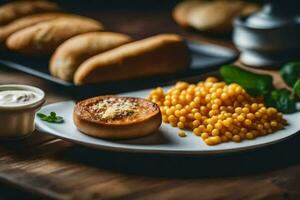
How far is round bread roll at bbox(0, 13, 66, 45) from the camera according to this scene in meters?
2.23

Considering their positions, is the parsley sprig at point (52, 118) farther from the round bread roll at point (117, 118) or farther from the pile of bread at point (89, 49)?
the pile of bread at point (89, 49)

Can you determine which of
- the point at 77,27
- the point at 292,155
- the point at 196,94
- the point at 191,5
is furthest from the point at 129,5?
the point at 292,155

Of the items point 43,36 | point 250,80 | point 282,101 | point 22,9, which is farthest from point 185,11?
point 282,101

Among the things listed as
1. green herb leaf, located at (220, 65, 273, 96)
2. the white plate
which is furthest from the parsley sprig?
green herb leaf, located at (220, 65, 273, 96)

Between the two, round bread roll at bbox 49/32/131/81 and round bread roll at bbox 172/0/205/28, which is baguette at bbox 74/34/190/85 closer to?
round bread roll at bbox 49/32/131/81

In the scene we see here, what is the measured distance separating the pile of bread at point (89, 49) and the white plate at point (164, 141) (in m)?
0.33

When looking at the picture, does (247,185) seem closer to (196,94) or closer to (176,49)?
(196,94)

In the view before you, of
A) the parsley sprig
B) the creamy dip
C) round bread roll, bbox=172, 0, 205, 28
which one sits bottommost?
round bread roll, bbox=172, 0, 205, 28

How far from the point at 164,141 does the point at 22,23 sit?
91cm

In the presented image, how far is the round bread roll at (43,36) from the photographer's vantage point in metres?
2.12

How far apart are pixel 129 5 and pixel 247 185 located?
1877mm

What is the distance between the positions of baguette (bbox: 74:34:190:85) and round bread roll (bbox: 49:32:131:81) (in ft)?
0.09

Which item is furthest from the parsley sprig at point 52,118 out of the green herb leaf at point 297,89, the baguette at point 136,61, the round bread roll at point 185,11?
the round bread roll at point 185,11

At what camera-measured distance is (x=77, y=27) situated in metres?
2.19
